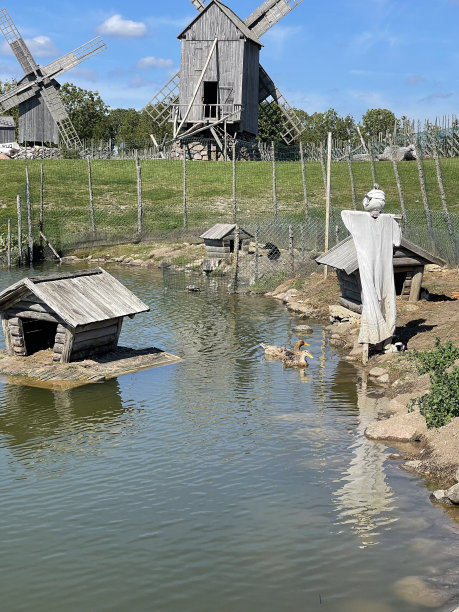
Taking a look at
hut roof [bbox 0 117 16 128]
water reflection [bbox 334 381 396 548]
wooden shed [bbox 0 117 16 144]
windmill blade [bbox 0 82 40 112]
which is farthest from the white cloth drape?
hut roof [bbox 0 117 16 128]

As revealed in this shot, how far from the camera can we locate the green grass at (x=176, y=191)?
48.5 metres

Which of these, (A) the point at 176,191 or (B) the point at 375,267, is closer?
(B) the point at 375,267

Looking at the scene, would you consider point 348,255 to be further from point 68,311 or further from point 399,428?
point 399,428

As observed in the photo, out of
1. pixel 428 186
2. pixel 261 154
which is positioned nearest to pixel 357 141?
pixel 261 154

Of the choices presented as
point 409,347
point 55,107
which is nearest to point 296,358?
point 409,347

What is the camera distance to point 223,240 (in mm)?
36406

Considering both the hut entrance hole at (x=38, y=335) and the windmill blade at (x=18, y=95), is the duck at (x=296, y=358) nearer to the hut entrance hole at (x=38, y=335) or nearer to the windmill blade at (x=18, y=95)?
the hut entrance hole at (x=38, y=335)

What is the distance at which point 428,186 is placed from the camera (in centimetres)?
5012

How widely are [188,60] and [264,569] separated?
57.0m

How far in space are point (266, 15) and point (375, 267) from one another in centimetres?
4969

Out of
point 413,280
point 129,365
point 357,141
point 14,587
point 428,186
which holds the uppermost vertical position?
point 357,141

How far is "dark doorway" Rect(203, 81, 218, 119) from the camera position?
211 feet

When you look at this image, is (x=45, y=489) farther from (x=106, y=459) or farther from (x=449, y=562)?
(x=449, y=562)

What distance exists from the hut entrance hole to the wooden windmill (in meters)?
42.2
